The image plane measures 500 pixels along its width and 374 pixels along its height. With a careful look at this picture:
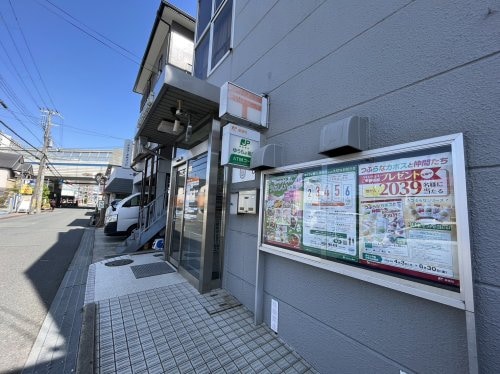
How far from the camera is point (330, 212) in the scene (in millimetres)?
2266

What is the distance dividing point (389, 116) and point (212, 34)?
18.6 ft

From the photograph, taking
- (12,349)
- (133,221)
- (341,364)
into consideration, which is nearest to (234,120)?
(341,364)

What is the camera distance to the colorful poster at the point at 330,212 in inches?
81.6

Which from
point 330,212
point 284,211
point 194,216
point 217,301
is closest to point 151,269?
point 194,216

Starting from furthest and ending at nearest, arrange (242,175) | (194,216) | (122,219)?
(122,219) < (194,216) < (242,175)

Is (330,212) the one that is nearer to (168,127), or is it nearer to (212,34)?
(168,127)

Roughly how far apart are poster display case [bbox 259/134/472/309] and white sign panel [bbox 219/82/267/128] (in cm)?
110

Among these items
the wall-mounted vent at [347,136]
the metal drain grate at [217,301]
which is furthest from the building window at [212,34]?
the metal drain grate at [217,301]

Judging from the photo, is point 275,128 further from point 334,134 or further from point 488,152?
point 488,152

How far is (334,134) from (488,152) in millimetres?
1001

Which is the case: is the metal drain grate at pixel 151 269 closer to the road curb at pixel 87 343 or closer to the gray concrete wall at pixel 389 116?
the road curb at pixel 87 343

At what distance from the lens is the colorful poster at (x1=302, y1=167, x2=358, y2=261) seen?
2072 mm

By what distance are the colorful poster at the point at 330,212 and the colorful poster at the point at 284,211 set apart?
0.37ft

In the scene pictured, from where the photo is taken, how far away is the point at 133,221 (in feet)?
33.1
